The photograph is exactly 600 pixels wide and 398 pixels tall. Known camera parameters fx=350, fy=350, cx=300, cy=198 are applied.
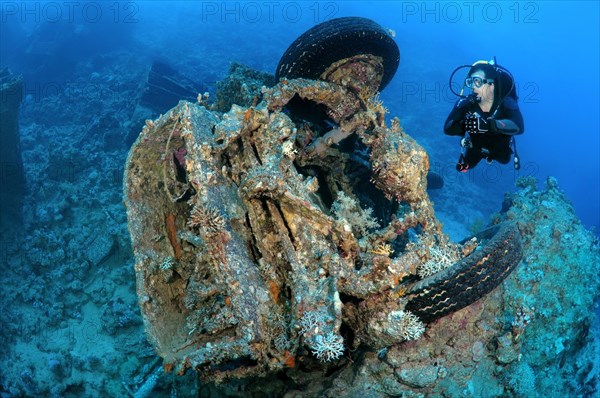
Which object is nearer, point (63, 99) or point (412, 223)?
point (412, 223)

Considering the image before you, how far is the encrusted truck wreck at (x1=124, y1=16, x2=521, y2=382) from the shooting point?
2.96 m

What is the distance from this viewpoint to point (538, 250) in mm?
5238

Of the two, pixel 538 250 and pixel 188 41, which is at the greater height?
pixel 188 41

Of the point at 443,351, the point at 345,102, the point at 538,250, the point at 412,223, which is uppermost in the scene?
the point at 345,102

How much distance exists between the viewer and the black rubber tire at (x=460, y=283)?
10.7ft

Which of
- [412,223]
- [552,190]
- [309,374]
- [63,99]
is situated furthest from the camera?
[63,99]

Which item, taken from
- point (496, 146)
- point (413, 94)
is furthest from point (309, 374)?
point (413, 94)

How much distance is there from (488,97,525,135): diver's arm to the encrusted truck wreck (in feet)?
5.06

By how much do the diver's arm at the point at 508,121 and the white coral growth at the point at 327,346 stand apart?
3.89m

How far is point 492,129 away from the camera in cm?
495

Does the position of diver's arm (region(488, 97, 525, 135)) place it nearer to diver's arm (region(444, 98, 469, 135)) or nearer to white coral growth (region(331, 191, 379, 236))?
diver's arm (region(444, 98, 469, 135))

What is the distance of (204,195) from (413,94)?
30.5 meters

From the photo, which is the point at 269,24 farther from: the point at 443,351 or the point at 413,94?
the point at 443,351

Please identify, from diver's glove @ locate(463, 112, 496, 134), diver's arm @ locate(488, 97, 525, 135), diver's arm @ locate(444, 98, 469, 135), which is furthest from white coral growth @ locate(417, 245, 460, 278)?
diver's arm @ locate(444, 98, 469, 135)
